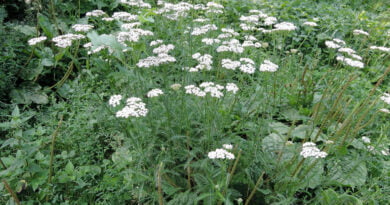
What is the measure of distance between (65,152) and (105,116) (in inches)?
19.7

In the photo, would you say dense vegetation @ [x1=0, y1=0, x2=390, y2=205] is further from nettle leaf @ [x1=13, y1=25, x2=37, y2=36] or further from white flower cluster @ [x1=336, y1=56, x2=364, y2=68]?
nettle leaf @ [x1=13, y1=25, x2=37, y2=36]

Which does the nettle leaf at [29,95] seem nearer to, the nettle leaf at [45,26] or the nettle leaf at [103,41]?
the nettle leaf at [45,26]

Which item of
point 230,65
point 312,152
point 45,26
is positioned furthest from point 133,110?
point 45,26

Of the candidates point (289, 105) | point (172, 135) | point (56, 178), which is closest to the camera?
point (172, 135)

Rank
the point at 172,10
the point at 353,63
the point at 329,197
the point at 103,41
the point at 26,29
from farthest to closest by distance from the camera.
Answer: the point at 26,29, the point at 172,10, the point at 103,41, the point at 353,63, the point at 329,197

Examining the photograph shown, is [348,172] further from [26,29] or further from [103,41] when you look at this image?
[26,29]

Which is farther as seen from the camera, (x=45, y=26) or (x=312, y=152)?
(x=45, y=26)

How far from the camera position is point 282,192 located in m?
2.22

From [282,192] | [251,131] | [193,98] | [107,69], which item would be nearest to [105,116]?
[107,69]

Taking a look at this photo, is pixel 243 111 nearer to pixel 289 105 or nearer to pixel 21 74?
pixel 289 105

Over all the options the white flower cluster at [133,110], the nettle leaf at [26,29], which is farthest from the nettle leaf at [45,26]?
the white flower cluster at [133,110]

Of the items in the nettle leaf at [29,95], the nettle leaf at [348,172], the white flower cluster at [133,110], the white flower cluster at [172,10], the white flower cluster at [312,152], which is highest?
the white flower cluster at [172,10]

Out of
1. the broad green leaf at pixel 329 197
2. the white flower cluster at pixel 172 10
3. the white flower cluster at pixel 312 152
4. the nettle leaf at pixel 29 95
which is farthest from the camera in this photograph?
the nettle leaf at pixel 29 95

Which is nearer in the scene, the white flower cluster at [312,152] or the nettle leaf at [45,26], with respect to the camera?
the white flower cluster at [312,152]
